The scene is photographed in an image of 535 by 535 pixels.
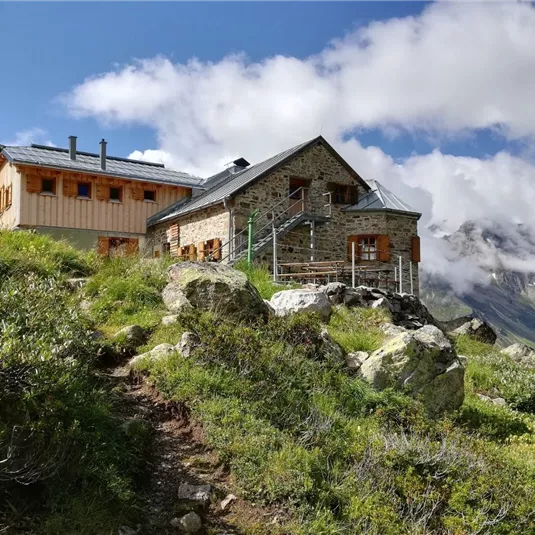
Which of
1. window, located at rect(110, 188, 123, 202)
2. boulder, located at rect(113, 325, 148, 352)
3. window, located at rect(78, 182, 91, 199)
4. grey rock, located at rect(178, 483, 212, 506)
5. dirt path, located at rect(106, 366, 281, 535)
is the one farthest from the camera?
window, located at rect(110, 188, 123, 202)

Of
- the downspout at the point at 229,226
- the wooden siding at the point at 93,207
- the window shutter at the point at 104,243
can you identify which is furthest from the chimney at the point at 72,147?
the downspout at the point at 229,226

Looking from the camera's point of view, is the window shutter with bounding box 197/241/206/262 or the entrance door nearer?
the window shutter with bounding box 197/241/206/262

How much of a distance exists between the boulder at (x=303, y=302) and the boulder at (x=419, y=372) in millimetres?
2552

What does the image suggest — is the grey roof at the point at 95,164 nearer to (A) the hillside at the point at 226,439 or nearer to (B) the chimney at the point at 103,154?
(B) the chimney at the point at 103,154

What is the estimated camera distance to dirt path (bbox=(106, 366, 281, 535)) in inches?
201

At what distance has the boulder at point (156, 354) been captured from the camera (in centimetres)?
774

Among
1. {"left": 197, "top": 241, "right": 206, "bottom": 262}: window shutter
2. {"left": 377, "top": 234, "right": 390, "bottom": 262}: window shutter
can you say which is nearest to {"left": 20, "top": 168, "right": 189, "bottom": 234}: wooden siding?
{"left": 197, "top": 241, "right": 206, "bottom": 262}: window shutter

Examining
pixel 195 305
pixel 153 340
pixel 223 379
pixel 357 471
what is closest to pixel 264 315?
pixel 195 305

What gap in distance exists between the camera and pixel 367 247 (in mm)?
25281

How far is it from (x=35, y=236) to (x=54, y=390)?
8477 mm

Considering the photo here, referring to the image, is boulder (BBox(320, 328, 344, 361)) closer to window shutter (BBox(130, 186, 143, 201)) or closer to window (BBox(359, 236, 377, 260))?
window (BBox(359, 236, 377, 260))

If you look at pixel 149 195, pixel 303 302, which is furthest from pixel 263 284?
pixel 149 195

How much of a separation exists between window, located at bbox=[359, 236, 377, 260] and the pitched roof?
123 inches

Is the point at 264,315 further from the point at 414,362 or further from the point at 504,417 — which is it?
the point at 504,417
